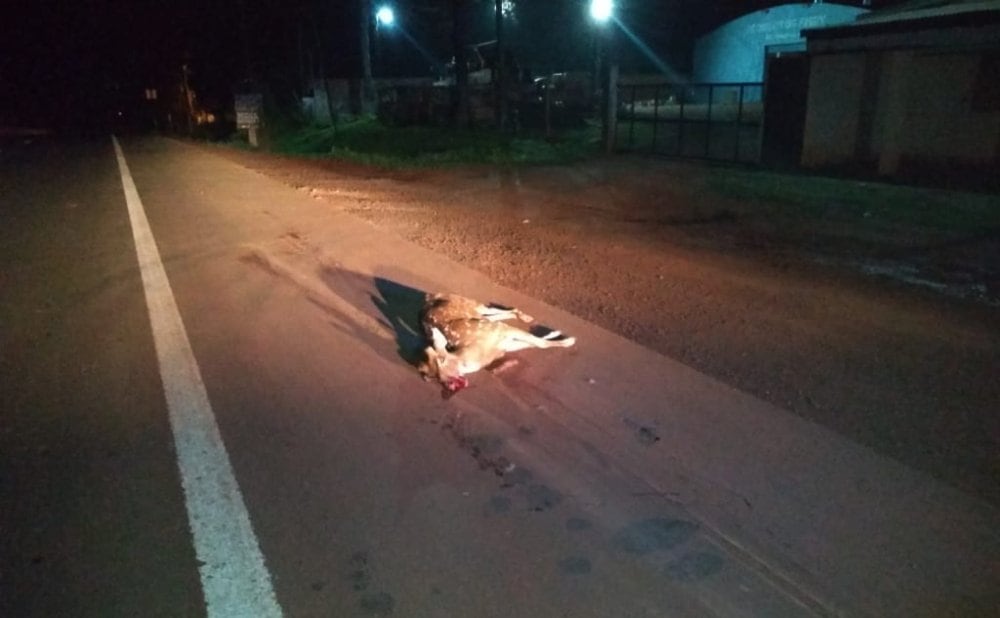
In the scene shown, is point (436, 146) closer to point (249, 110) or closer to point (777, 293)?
point (249, 110)

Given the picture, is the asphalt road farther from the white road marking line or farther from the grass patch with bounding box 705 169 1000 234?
the grass patch with bounding box 705 169 1000 234

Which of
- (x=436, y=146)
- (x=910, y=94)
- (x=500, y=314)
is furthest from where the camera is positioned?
(x=436, y=146)

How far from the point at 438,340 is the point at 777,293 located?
3.75m

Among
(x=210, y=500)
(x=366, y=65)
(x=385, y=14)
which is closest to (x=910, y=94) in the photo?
(x=210, y=500)

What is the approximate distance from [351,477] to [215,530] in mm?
778

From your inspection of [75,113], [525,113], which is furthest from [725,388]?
[75,113]

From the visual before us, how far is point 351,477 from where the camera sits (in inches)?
173

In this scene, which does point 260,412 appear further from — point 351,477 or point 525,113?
A: point 525,113

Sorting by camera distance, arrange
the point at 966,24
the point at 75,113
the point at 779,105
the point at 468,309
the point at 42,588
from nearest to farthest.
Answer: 1. the point at 42,588
2. the point at 468,309
3. the point at 966,24
4. the point at 779,105
5. the point at 75,113

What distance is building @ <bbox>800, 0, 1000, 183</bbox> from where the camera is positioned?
14.9 metres

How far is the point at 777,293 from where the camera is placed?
7.87 metres

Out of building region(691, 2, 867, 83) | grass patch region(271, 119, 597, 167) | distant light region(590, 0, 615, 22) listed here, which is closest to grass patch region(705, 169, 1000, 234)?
grass patch region(271, 119, 597, 167)

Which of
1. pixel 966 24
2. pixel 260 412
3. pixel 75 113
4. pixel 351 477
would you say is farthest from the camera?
pixel 75 113

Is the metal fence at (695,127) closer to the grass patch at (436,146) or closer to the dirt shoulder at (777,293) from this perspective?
the grass patch at (436,146)
